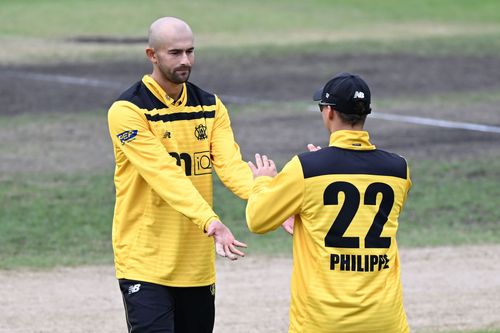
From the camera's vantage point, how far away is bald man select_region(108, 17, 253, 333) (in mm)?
6531

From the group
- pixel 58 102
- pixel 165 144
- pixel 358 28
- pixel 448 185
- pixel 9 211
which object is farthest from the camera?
pixel 358 28

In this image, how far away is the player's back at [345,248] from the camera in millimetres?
5621

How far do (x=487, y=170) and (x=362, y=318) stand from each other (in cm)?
1071

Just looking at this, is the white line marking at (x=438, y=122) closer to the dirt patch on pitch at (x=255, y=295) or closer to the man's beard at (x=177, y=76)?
the dirt patch on pitch at (x=255, y=295)

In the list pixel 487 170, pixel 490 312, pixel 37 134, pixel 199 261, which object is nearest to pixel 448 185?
pixel 487 170

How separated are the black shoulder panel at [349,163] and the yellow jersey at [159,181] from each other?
1.03 meters

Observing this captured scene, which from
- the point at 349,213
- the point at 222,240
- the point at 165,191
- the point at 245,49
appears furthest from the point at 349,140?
the point at 245,49

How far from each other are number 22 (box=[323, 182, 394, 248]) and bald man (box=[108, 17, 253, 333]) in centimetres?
101

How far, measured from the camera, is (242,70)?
85.5 ft

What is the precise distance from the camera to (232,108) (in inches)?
837

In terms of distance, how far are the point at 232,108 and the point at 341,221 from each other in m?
15.7

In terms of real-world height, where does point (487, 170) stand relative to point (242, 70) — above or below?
below

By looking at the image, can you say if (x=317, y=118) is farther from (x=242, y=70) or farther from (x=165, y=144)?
(x=165, y=144)

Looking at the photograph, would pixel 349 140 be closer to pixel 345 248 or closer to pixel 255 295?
pixel 345 248
